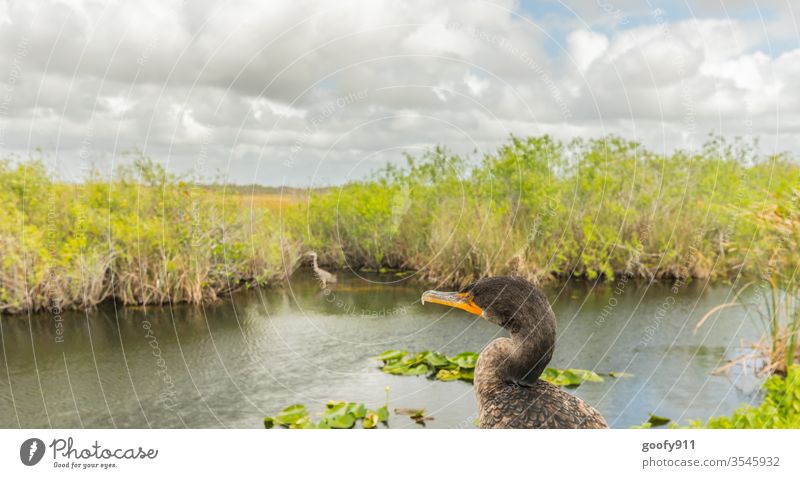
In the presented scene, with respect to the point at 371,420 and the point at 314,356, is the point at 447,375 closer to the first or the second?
the point at 371,420

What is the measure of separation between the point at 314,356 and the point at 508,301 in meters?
4.81

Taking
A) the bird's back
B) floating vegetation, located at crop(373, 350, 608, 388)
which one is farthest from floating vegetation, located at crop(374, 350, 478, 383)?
the bird's back

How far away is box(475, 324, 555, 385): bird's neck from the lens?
12.1 feet

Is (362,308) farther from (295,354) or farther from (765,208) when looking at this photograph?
(765,208)

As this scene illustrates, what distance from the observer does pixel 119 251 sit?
10.2 meters

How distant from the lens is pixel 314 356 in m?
8.00

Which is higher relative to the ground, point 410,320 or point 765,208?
point 765,208

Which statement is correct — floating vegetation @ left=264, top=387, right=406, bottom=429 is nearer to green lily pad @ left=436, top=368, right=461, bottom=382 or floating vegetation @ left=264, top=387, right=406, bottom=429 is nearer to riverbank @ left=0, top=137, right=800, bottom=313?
green lily pad @ left=436, top=368, right=461, bottom=382

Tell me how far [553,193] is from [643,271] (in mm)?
2769

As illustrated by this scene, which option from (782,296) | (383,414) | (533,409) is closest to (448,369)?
(383,414)

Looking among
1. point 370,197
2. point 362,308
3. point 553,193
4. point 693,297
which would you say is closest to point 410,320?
point 362,308
